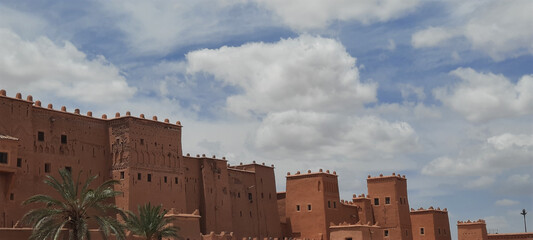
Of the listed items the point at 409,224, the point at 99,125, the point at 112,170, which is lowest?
the point at 409,224

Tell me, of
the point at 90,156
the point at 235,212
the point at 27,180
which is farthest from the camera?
the point at 235,212

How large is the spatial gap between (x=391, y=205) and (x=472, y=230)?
11.7 m

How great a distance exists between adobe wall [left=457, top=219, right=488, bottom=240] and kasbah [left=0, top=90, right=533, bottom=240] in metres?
0.11

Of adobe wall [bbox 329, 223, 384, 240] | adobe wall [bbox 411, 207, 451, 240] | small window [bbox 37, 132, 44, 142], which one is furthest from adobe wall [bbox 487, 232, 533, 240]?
small window [bbox 37, 132, 44, 142]

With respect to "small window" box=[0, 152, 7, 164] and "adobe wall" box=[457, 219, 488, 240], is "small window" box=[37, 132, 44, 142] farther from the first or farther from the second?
"adobe wall" box=[457, 219, 488, 240]

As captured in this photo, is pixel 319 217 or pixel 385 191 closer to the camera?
pixel 319 217

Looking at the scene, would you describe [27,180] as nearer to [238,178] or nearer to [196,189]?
[196,189]

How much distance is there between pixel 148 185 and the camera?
158 feet

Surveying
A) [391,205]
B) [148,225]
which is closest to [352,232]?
[391,205]

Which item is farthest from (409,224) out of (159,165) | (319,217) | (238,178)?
(159,165)

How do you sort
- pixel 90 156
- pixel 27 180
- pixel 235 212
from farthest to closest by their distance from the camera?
pixel 235 212, pixel 90 156, pixel 27 180

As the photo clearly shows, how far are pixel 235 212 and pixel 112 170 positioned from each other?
14588 millimetres

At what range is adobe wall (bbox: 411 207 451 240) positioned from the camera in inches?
2844

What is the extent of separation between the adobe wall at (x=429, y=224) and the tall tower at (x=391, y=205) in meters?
4.75
